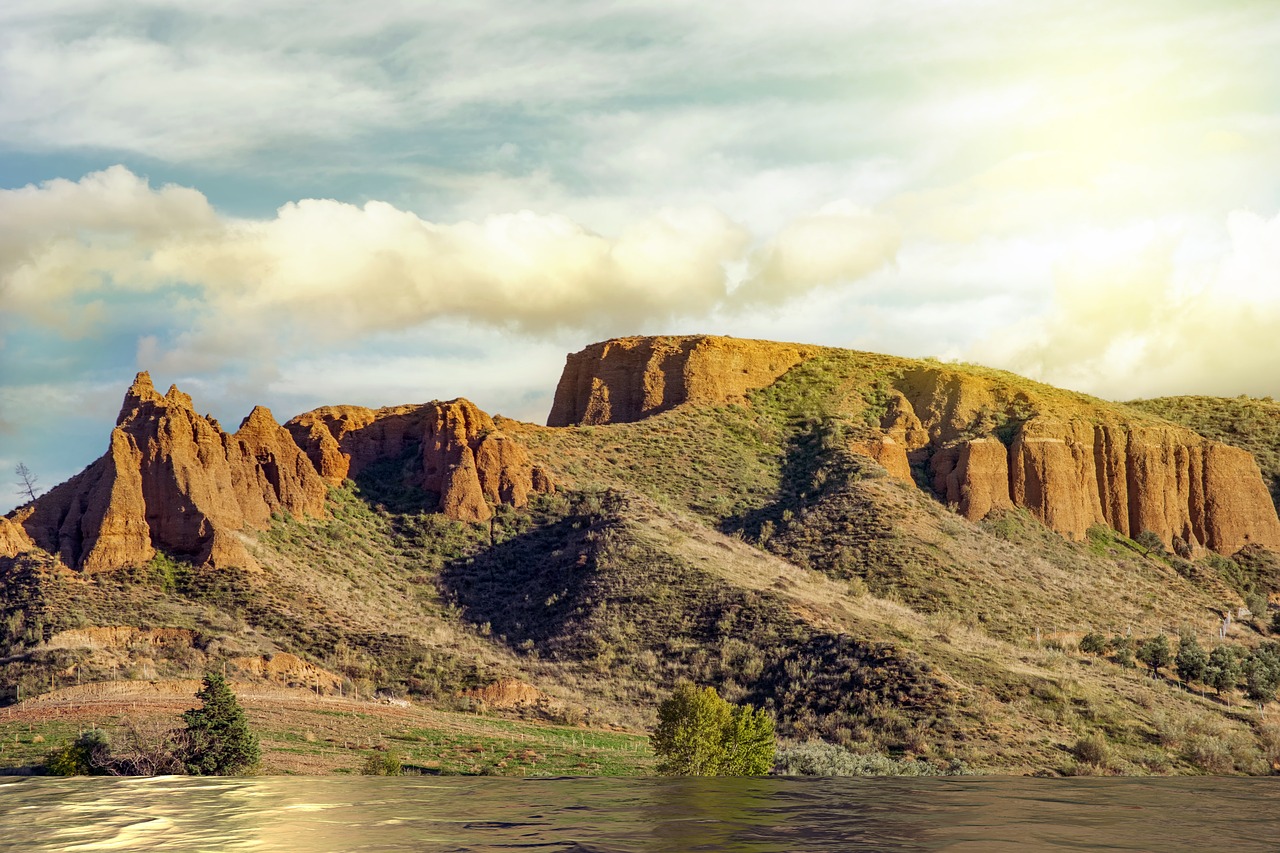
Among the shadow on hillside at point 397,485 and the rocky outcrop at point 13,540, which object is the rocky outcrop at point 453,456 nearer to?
the shadow on hillside at point 397,485

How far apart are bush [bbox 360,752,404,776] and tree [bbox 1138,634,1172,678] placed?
135 ft

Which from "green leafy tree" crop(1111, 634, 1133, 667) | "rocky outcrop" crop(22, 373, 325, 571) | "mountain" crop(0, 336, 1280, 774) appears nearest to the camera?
"mountain" crop(0, 336, 1280, 774)

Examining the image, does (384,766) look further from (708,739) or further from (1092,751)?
(1092,751)

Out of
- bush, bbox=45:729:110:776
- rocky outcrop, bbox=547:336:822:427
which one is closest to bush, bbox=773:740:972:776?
bush, bbox=45:729:110:776

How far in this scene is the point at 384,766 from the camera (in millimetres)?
34812

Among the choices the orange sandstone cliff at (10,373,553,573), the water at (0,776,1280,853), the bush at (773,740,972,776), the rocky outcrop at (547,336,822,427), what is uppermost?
the rocky outcrop at (547,336,822,427)

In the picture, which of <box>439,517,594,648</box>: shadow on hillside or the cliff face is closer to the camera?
<box>439,517,594,648</box>: shadow on hillside

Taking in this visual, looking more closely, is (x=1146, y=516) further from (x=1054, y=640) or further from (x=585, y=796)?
(x=585, y=796)

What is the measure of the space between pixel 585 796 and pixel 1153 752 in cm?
3056

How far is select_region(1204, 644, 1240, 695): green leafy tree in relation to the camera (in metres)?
58.5

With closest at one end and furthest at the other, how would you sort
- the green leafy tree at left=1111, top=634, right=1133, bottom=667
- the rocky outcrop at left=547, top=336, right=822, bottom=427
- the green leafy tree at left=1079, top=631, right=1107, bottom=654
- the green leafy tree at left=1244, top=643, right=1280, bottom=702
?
1. the green leafy tree at left=1244, top=643, right=1280, bottom=702
2. the green leafy tree at left=1111, top=634, right=1133, bottom=667
3. the green leafy tree at left=1079, top=631, right=1107, bottom=654
4. the rocky outcrop at left=547, top=336, right=822, bottom=427

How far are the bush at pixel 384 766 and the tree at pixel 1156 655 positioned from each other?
41.0 m

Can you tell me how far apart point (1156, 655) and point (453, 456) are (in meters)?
43.1

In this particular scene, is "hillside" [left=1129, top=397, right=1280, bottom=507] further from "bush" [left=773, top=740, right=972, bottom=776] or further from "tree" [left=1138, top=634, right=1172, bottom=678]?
"bush" [left=773, top=740, right=972, bottom=776]
